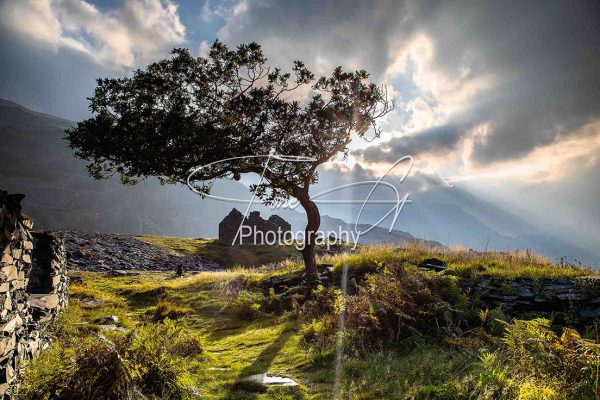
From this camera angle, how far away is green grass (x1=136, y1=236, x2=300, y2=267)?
56.2m

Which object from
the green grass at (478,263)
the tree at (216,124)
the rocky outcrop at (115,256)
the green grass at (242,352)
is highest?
the tree at (216,124)

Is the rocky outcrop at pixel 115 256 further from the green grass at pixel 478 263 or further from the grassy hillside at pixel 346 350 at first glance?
the green grass at pixel 478 263

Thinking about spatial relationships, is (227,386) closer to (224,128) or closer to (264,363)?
(264,363)

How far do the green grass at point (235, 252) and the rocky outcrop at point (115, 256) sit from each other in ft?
18.1

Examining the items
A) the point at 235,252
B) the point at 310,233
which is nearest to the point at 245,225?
the point at 235,252

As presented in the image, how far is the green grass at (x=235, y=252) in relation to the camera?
2215 inches

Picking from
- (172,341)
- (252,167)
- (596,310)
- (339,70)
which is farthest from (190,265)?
(596,310)

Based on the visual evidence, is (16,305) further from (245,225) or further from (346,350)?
(245,225)

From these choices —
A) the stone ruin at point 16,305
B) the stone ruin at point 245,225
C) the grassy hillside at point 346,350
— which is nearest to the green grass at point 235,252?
the stone ruin at point 245,225

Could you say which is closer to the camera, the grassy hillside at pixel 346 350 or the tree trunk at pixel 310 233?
the grassy hillside at pixel 346 350

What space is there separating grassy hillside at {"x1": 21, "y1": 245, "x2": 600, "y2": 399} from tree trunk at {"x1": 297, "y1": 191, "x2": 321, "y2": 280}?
7.46ft

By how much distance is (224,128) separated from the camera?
15633 millimetres

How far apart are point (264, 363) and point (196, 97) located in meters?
12.4

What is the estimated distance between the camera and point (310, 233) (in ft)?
57.1
